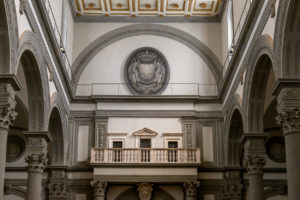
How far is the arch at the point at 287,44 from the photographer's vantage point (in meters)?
14.9

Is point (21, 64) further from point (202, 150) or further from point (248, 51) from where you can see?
point (202, 150)

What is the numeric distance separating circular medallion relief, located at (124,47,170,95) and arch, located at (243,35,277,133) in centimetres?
837

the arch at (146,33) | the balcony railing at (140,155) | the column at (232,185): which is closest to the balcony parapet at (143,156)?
the balcony railing at (140,155)

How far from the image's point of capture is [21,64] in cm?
1883

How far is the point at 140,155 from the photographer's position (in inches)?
1022

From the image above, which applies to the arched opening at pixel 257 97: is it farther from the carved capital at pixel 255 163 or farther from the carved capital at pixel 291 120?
the carved capital at pixel 291 120

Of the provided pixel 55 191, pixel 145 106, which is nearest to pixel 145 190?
pixel 55 191

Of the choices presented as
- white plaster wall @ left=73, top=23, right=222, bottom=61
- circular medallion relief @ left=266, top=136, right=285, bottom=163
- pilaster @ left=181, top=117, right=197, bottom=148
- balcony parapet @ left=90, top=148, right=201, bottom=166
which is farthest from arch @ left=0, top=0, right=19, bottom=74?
circular medallion relief @ left=266, top=136, right=285, bottom=163

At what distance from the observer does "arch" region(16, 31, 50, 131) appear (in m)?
18.6

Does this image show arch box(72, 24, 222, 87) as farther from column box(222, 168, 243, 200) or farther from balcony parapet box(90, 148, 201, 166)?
column box(222, 168, 243, 200)

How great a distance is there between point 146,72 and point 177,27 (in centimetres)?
313

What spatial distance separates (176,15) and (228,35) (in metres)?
4.13

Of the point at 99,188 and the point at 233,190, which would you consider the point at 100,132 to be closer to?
the point at 99,188

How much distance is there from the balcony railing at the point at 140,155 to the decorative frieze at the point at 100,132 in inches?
28.5
